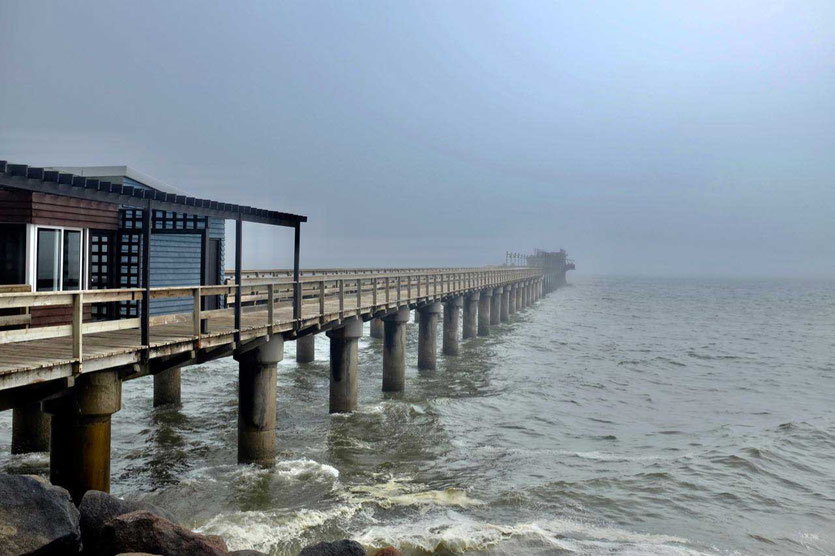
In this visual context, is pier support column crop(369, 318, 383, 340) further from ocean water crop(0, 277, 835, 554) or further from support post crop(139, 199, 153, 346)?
support post crop(139, 199, 153, 346)

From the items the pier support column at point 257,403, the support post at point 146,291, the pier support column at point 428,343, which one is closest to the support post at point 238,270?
the pier support column at point 257,403

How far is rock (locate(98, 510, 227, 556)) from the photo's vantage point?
21.7ft

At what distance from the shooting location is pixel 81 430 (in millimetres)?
7926

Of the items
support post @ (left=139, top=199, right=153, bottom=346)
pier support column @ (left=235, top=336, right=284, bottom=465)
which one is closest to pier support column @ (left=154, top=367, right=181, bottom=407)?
pier support column @ (left=235, top=336, right=284, bottom=465)

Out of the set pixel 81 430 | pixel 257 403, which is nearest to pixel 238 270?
pixel 257 403

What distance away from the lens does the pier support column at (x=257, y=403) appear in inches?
466

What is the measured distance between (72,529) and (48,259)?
22.8ft

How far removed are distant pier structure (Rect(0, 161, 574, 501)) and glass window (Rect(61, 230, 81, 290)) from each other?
0.08 ft

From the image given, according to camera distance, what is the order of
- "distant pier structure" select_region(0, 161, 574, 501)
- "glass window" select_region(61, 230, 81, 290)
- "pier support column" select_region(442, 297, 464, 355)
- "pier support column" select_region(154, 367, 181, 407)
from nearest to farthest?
"distant pier structure" select_region(0, 161, 574, 501)
"glass window" select_region(61, 230, 81, 290)
"pier support column" select_region(154, 367, 181, 407)
"pier support column" select_region(442, 297, 464, 355)

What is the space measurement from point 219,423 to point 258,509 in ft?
20.7

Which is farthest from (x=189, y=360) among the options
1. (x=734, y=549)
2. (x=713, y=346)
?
(x=713, y=346)

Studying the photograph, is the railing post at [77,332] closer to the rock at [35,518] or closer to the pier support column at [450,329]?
the rock at [35,518]

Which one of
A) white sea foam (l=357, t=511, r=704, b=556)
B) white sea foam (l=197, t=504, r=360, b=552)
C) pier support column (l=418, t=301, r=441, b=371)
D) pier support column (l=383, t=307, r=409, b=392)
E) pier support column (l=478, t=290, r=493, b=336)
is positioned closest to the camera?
white sea foam (l=197, t=504, r=360, b=552)

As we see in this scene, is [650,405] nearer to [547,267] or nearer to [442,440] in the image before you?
[442,440]
